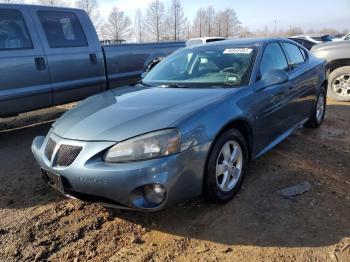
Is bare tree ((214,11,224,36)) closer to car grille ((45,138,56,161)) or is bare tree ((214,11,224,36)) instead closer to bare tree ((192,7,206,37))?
bare tree ((192,7,206,37))

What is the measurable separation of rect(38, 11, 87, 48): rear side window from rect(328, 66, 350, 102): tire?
550 cm

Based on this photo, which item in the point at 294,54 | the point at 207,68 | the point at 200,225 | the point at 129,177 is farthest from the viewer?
the point at 294,54

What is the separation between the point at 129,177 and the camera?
274 centimetres

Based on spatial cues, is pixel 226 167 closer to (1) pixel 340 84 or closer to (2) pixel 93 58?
(2) pixel 93 58

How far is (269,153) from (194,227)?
200 cm

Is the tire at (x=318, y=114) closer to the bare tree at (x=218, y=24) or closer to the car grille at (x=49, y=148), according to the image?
the car grille at (x=49, y=148)

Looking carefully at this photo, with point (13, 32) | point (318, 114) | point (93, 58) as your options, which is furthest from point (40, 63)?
point (318, 114)

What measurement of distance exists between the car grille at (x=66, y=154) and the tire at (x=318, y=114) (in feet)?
13.0

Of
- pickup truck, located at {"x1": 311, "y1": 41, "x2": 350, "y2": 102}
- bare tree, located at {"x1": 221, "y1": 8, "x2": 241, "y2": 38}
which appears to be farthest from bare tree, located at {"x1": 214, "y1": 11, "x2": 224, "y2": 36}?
pickup truck, located at {"x1": 311, "y1": 41, "x2": 350, "y2": 102}

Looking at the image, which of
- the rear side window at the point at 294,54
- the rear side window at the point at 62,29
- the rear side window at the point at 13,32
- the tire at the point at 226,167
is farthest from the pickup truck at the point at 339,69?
the rear side window at the point at 13,32

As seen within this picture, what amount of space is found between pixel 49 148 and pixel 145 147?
999 millimetres

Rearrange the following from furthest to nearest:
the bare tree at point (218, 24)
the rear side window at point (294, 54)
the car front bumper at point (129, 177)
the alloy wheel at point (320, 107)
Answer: the bare tree at point (218, 24), the alloy wheel at point (320, 107), the rear side window at point (294, 54), the car front bumper at point (129, 177)

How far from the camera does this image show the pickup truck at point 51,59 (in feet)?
17.4

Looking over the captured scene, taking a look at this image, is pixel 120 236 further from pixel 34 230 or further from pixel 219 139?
pixel 219 139
